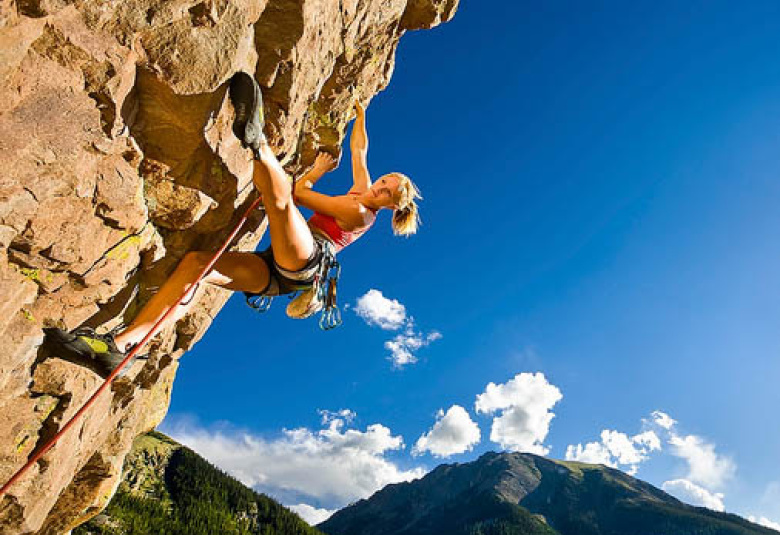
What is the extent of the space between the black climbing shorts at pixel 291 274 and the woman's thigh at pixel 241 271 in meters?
0.06

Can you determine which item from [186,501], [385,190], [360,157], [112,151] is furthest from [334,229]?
[186,501]

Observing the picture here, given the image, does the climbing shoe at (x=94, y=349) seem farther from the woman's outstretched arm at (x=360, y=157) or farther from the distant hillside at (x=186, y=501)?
the distant hillside at (x=186, y=501)

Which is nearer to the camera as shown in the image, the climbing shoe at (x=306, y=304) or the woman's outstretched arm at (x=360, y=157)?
the climbing shoe at (x=306, y=304)

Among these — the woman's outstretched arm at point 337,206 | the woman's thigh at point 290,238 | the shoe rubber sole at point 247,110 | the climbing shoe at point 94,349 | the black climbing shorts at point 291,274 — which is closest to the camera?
the climbing shoe at point 94,349

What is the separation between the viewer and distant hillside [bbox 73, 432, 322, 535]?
71.2 meters

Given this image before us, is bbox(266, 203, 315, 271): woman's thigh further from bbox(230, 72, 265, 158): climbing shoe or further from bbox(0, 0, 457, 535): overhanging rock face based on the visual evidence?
bbox(0, 0, 457, 535): overhanging rock face

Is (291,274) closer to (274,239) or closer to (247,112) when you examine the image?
(274,239)

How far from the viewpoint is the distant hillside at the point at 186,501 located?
71250 mm

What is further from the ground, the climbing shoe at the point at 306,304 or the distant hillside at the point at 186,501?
the distant hillside at the point at 186,501

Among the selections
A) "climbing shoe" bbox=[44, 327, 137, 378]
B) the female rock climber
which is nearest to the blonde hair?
the female rock climber

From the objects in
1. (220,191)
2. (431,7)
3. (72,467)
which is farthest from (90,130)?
(431,7)

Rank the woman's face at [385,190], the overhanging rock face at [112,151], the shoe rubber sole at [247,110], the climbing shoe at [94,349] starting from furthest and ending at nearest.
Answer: the woman's face at [385,190] → the shoe rubber sole at [247,110] → the climbing shoe at [94,349] → the overhanging rock face at [112,151]

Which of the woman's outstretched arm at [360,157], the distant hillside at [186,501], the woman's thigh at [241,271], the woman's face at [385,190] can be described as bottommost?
the woman's thigh at [241,271]

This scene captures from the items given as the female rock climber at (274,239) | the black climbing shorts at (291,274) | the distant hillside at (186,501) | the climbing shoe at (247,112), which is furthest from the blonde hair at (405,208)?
the distant hillside at (186,501)
